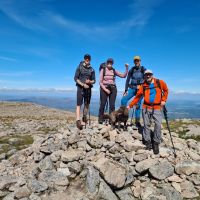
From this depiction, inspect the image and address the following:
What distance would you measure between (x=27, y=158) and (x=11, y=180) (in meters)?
2.18

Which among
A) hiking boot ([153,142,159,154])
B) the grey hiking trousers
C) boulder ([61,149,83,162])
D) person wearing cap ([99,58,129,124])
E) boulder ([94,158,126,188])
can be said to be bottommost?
boulder ([94,158,126,188])

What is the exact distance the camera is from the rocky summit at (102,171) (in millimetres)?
10547

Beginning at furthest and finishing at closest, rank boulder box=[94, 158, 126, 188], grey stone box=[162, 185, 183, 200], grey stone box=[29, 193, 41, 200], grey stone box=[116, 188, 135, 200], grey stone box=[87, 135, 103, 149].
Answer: grey stone box=[87, 135, 103, 149]
boulder box=[94, 158, 126, 188]
grey stone box=[116, 188, 135, 200]
grey stone box=[162, 185, 183, 200]
grey stone box=[29, 193, 41, 200]

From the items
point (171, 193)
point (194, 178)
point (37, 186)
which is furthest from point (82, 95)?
point (194, 178)

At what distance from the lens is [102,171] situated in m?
11.0

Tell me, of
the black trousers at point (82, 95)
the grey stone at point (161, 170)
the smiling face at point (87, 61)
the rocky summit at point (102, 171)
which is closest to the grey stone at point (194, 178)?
the rocky summit at point (102, 171)

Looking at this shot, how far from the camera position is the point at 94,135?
13055 millimetres

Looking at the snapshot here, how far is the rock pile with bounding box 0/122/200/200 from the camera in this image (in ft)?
34.6

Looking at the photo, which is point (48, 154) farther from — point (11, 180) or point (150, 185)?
point (150, 185)

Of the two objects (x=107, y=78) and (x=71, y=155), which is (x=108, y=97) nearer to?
(x=107, y=78)

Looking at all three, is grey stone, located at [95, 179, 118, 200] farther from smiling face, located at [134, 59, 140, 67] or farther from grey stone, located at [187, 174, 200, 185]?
smiling face, located at [134, 59, 140, 67]

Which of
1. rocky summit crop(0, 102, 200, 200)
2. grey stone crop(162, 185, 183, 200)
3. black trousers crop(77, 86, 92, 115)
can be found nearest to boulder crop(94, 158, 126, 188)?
rocky summit crop(0, 102, 200, 200)

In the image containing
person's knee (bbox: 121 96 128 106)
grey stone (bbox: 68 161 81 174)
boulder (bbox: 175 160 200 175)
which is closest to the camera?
grey stone (bbox: 68 161 81 174)

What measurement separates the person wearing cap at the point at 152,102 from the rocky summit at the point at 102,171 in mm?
615
